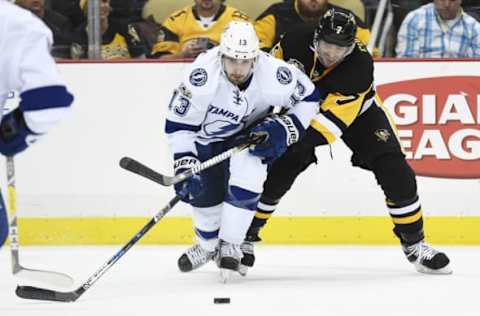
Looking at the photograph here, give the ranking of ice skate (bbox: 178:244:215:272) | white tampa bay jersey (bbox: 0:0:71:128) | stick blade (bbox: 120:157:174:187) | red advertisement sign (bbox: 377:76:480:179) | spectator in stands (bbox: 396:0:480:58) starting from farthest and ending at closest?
spectator in stands (bbox: 396:0:480:58) < red advertisement sign (bbox: 377:76:480:179) < ice skate (bbox: 178:244:215:272) < stick blade (bbox: 120:157:174:187) < white tampa bay jersey (bbox: 0:0:71:128)

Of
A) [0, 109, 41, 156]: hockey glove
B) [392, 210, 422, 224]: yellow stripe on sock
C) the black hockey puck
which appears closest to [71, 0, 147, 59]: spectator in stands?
[392, 210, 422, 224]: yellow stripe on sock

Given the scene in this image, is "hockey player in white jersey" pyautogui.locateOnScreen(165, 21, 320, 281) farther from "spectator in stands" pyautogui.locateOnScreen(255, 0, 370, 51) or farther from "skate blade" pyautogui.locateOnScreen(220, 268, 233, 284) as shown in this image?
"spectator in stands" pyautogui.locateOnScreen(255, 0, 370, 51)

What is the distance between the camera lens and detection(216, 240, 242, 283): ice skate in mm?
4207

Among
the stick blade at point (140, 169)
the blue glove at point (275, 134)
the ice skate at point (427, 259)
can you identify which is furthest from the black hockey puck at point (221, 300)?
the ice skate at point (427, 259)

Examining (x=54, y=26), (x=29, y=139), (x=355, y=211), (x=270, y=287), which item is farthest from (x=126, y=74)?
(x=29, y=139)

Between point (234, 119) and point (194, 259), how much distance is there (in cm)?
64

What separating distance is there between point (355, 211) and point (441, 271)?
0.88m

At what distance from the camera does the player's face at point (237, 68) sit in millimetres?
4004

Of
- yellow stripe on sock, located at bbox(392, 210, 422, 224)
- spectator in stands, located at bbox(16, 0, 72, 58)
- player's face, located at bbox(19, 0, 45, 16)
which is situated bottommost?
yellow stripe on sock, located at bbox(392, 210, 422, 224)

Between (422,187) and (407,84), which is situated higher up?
(407,84)

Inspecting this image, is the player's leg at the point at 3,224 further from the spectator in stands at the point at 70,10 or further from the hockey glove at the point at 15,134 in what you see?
the spectator in stands at the point at 70,10

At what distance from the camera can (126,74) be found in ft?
17.5

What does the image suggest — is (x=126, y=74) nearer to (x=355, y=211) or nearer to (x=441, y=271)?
(x=355, y=211)

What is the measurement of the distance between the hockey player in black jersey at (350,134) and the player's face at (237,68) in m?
0.34
